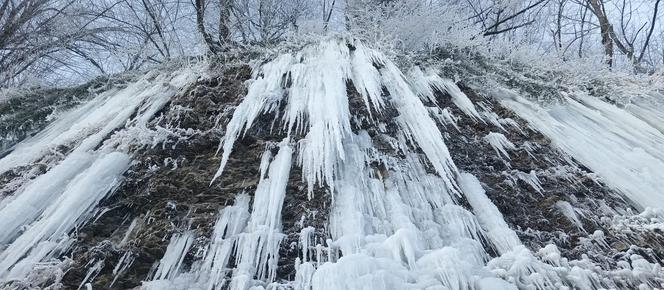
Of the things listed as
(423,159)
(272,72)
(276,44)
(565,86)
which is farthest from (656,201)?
(276,44)

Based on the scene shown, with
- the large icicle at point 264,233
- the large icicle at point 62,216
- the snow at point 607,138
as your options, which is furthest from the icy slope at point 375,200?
the large icicle at point 62,216

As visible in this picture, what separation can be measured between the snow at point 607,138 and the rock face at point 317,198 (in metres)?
0.10

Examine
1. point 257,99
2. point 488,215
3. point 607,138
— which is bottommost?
point 488,215

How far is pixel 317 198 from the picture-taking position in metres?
2.66

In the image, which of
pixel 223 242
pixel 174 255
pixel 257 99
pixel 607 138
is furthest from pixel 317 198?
pixel 607 138

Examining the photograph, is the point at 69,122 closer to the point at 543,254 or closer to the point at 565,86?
the point at 543,254

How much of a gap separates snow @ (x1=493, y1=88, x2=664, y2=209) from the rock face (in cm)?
10

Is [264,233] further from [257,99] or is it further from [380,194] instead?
[257,99]

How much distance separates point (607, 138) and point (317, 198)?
2.42 m

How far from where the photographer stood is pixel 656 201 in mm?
2738

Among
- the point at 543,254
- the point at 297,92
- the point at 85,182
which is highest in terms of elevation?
the point at 297,92

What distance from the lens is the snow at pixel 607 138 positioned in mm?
2953

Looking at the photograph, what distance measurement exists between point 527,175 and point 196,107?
249 centimetres

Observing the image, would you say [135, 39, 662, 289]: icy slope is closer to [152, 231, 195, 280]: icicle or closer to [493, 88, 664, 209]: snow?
[152, 231, 195, 280]: icicle
